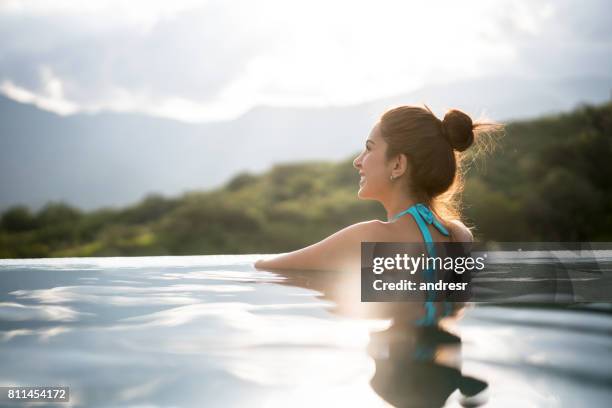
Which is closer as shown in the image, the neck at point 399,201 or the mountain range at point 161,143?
→ the neck at point 399,201

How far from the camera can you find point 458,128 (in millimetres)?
2346

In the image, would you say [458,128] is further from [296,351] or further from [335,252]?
[296,351]

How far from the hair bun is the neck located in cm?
32

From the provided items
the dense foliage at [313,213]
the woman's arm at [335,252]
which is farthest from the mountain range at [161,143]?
the woman's arm at [335,252]

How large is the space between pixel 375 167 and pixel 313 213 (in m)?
23.7

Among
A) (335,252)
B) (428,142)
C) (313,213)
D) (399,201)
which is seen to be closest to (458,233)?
(399,201)

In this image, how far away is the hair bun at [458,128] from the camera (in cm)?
235

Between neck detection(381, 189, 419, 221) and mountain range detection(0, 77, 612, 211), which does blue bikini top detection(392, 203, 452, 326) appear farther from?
mountain range detection(0, 77, 612, 211)

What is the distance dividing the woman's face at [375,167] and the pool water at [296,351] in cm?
70

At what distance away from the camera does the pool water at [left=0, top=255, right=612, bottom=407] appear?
870mm

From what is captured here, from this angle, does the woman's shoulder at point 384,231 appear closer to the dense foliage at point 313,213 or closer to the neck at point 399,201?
the neck at point 399,201

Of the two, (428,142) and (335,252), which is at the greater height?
(428,142)

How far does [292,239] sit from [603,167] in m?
15.1

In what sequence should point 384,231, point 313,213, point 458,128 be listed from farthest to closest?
point 313,213
point 458,128
point 384,231
